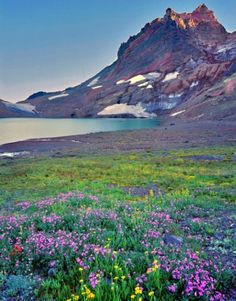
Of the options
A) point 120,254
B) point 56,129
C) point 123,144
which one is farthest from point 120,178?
A: point 56,129

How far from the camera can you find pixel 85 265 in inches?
228

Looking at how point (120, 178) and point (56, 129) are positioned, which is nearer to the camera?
point (120, 178)

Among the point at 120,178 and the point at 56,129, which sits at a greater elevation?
the point at 56,129

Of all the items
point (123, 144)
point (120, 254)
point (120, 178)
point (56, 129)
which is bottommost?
point (123, 144)

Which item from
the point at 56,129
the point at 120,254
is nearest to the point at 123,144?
the point at 120,254

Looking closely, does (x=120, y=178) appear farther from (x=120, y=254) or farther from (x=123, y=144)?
(x=123, y=144)

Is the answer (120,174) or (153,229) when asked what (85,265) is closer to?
(153,229)

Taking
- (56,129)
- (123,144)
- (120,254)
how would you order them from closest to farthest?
(120,254), (123,144), (56,129)

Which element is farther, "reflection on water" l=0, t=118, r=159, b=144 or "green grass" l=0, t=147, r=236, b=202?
"reflection on water" l=0, t=118, r=159, b=144

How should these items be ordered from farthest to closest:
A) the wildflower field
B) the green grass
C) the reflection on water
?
the reflection on water
the green grass
the wildflower field

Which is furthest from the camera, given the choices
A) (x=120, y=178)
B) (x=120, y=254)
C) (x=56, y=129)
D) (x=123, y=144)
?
(x=56, y=129)

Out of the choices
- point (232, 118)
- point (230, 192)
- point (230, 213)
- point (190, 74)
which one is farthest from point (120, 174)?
point (190, 74)

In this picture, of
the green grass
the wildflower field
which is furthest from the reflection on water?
the wildflower field

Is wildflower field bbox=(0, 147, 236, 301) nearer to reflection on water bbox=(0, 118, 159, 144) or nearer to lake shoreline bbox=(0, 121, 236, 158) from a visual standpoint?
lake shoreline bbox=(0, 121, 236, 158)
